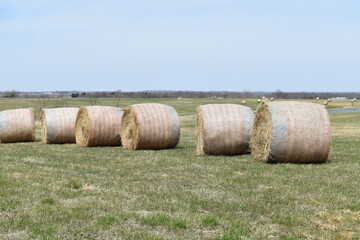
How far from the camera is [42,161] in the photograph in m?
14.9

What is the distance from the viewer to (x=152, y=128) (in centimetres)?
1831

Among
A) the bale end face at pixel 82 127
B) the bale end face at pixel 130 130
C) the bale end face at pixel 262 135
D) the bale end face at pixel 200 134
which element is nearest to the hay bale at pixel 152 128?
the bale end face at pixel 130 130

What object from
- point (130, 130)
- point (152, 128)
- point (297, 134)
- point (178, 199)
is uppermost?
point (297, 134)

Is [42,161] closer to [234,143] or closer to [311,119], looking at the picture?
[234,143]

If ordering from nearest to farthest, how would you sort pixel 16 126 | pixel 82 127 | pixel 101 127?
pixel 101 127 < pixel 82 127 < pixel 16 126

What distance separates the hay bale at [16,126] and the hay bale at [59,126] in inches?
52.5

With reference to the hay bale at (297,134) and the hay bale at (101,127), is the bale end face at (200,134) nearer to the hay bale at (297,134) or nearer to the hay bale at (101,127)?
the hay bale at (297,134)

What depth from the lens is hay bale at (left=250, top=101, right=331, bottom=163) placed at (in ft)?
46.1

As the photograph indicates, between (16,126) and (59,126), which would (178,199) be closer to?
(59,126)

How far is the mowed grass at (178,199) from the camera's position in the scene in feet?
23.7

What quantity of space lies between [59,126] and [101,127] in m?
3.19

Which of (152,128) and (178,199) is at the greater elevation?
(152,128)

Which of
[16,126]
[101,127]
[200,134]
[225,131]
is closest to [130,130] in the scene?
[101,127]

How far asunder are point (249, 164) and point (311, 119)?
2.11 meters
